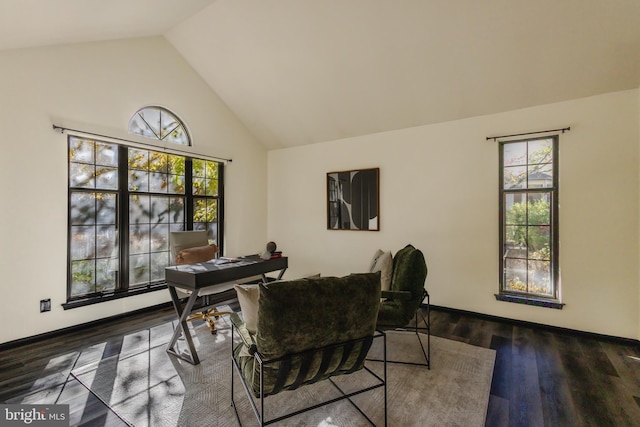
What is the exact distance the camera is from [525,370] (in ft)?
8.11

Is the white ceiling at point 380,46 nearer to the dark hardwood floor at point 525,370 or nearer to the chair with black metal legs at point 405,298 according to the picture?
the chair with black metal legs at point 405,298

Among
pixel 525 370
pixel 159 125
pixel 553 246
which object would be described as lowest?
pixel 525 370

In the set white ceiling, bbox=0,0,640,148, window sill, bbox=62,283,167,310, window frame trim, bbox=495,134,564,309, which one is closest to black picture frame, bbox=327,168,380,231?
white ceiling, bbox=0,0,640,148

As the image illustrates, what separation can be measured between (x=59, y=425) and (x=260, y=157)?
4.57 meters

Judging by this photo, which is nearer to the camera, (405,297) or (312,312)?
(312,312)

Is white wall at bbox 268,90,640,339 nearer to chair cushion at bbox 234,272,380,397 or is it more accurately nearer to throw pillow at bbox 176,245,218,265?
throw pillow at bbox 176,245,218,265

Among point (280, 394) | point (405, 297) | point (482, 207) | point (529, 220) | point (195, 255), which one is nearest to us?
point (280, 394)

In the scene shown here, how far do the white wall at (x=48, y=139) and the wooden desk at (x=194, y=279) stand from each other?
4.52 ft

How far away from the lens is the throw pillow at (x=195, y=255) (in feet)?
11.4

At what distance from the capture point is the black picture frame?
4.52 m

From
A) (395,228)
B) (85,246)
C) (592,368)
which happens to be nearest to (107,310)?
(85,246)

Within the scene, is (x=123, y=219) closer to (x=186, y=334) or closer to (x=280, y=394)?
(x=186, y=334)

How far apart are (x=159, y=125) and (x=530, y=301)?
521 cm

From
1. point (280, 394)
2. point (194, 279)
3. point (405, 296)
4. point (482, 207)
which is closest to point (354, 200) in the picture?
point (482, 207)
